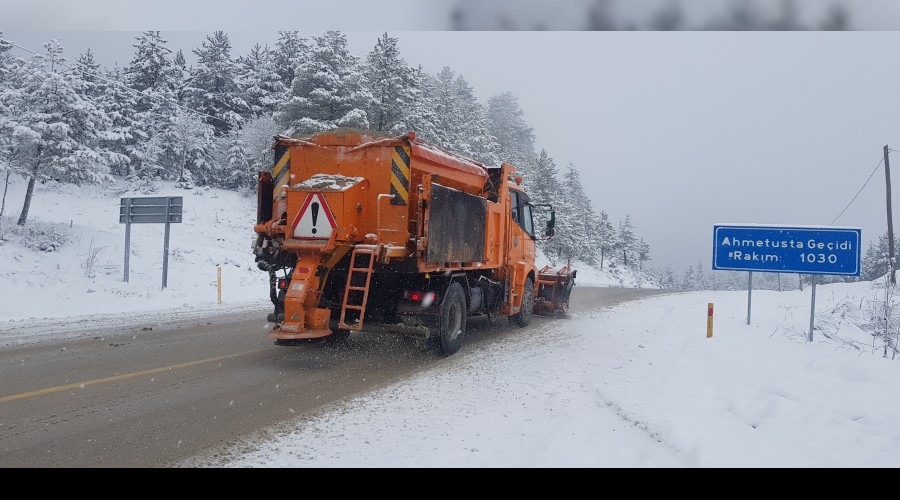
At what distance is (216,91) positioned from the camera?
153 ft

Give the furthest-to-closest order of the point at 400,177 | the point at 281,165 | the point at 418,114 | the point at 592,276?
the point at 592,276 → the point at 418,114 → the point at 281,165 → the point at 400,177

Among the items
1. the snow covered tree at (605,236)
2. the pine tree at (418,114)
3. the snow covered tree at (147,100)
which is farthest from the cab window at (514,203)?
the snow covered tree at (605,236)

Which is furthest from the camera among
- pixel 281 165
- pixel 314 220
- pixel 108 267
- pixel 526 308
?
pixel 108 267

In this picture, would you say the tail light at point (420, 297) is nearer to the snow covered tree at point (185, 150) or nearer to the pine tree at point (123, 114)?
the pine tree at point (123, 114)

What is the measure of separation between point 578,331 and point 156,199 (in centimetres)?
1199

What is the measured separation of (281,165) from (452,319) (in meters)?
3.44

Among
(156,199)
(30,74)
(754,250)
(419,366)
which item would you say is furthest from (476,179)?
(30,74)

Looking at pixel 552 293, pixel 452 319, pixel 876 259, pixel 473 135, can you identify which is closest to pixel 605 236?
pixel 876 259

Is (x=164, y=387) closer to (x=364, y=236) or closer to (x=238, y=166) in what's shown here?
(x=364, y=236)

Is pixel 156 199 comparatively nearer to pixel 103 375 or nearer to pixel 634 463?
pixel 103 375

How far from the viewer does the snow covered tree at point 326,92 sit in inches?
1116

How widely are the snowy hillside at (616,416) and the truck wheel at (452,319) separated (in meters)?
0.34

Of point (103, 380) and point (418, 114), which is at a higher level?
point (418, 114)

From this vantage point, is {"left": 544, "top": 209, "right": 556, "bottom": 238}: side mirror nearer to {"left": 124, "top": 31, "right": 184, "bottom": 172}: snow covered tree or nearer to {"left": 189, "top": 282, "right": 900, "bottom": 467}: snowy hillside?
{"left": 189, "top": 282, "right": 900, "bottom": 467}: snowy hillside
